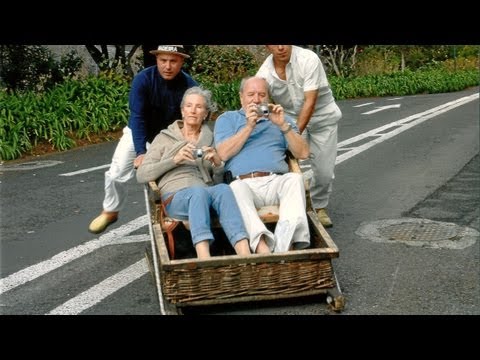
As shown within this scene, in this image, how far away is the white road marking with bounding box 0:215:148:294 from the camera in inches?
196

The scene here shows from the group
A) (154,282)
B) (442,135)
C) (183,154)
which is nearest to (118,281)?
(154,282)

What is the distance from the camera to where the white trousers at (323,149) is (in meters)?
6.34

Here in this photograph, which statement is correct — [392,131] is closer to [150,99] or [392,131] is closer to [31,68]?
[31,68]

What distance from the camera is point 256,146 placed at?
5.11 meters

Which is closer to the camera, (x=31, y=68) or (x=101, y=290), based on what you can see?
(x=101, y=290)

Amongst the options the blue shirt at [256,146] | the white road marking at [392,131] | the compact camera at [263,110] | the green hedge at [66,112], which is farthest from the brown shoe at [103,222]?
the green hedge at [66,112]

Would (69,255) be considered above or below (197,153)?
below

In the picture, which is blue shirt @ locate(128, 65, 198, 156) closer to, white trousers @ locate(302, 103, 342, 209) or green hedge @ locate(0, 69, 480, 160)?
white trousers @ locate(302, 103, 342, 209)

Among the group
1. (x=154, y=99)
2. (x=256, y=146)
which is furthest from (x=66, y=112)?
(x=256, y=146)

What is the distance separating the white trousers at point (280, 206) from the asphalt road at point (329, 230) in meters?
0.39

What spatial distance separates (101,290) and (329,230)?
2441 millimetres

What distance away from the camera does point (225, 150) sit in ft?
16.3
